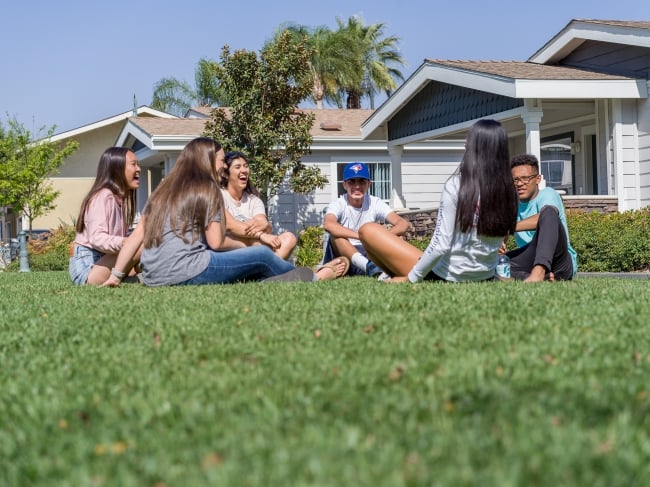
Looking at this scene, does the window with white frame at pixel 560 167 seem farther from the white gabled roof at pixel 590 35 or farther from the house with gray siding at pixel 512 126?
the white gabled roof at pixel 590 35

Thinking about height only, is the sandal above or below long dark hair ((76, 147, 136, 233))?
below

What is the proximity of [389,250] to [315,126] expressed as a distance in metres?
18.1

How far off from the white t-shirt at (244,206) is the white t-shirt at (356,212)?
778 mm

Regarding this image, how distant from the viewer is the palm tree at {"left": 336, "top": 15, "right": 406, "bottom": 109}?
51156 mm

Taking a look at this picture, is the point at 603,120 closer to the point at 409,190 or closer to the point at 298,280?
the point at 409,190

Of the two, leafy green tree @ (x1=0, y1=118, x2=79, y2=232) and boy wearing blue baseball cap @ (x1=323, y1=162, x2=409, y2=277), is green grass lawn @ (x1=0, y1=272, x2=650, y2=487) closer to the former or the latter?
boy wearing blue baseball cap @ (x1=323, y1=162, x2=409, y2=277)

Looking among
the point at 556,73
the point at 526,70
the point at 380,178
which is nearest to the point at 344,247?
the point at 556,73

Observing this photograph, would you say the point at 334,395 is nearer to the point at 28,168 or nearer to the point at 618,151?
the point at 618,151

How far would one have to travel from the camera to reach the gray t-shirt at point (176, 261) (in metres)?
7.36

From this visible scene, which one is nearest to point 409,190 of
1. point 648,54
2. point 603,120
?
point 603,120

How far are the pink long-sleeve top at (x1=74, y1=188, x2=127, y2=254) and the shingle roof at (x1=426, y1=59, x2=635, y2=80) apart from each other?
992cm

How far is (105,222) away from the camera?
25.9 ft

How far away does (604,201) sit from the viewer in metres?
16.2

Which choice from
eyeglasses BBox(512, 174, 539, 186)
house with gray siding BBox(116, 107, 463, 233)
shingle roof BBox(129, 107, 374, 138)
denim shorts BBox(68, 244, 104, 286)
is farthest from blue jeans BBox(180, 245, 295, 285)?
shingle roof BBox(129, 107, 374, 138)
